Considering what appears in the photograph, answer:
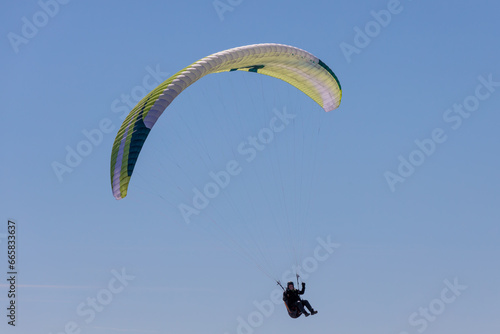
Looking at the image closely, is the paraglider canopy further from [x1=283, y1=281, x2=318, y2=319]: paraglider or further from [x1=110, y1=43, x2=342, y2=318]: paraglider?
[x1=283, y1=281, x2=318, y2=319]: paraglider

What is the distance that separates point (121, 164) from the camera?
33.1m

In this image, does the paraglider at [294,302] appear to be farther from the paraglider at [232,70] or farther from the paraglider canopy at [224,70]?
the paraglider canopy at [224,70]

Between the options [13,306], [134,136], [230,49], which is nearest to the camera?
[134,136]

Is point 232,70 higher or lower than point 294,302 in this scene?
higher

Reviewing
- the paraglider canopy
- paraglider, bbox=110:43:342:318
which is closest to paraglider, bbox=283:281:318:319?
paraglider, bbox=110:43:342:318

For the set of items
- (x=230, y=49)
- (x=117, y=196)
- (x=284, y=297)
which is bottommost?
(x=284, y=297)

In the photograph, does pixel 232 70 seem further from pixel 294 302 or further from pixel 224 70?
pixel 294 302

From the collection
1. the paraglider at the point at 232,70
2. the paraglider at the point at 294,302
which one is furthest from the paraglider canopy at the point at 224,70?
the paraglider at the point at 294,302

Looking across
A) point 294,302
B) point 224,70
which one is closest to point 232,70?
point 224,70

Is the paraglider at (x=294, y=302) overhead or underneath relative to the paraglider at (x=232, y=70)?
underneath

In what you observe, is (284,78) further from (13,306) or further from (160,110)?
(13,306)

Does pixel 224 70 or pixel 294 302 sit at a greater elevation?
pixel 224 70

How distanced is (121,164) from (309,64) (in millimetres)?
8952

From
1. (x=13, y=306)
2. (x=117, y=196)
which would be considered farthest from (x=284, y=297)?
(x=13, y=306)
